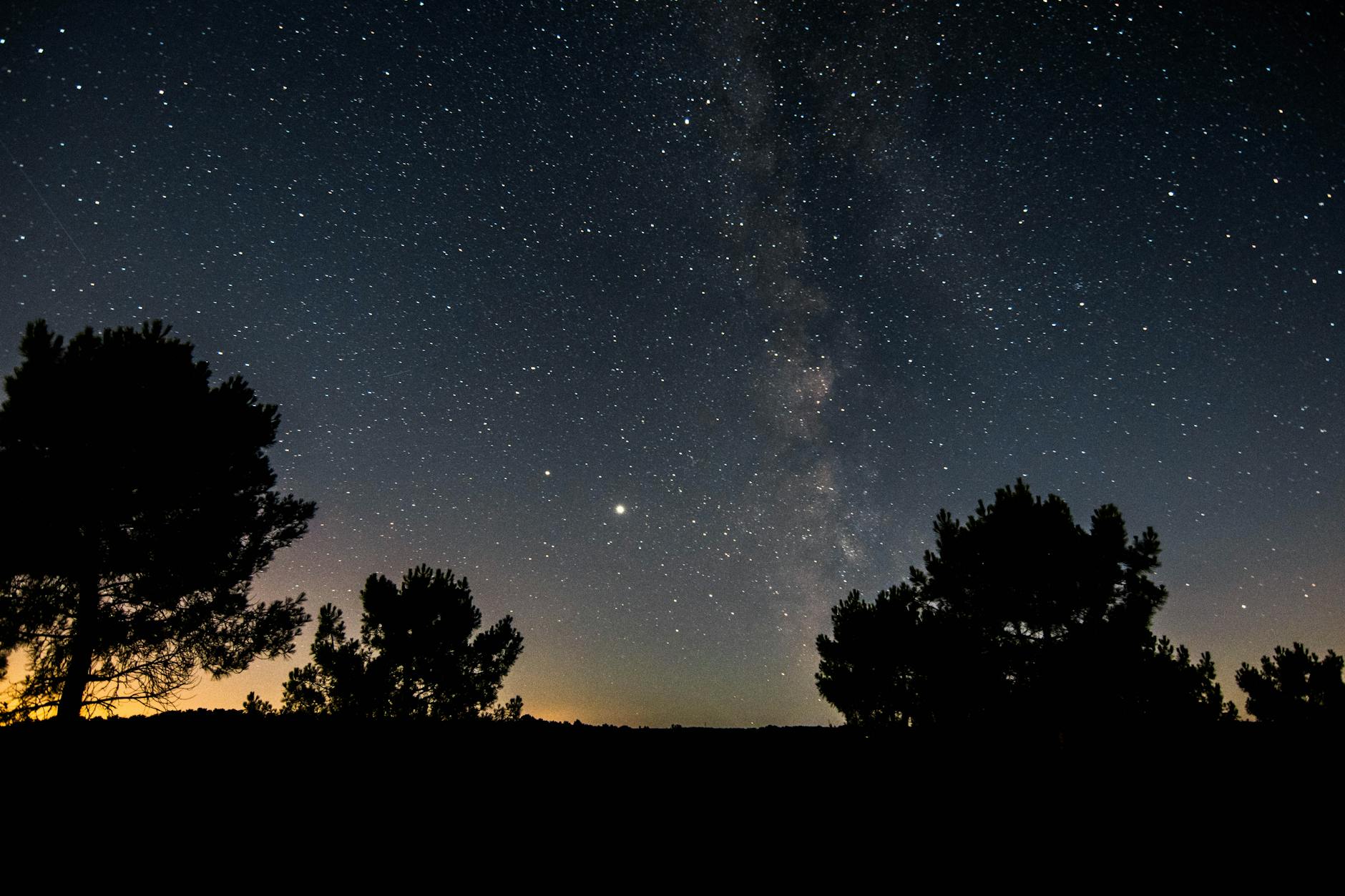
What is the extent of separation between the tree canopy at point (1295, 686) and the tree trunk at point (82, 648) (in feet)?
115

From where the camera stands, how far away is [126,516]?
38.2ft

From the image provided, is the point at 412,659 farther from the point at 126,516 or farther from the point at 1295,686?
the point at 1295,686

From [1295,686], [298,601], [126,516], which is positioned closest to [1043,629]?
[1295,686]

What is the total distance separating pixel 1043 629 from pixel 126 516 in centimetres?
2285

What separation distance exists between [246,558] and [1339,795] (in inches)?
788

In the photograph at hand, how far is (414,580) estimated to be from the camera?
21844mm

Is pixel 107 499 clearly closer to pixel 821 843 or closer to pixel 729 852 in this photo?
pixel 729 852

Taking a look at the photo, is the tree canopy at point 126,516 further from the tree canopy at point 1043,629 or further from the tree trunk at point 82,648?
the tree canopy at point 1043,629

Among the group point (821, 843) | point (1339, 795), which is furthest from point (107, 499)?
point (1339, 795)

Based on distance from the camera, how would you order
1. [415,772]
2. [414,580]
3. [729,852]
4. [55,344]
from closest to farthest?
[729,852]
[415,772]
[55,344]
[414,580]

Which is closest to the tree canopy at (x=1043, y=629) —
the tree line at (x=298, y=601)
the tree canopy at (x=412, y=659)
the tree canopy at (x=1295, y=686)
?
the tree line at (x=298, y=601)

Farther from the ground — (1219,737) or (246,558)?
(246,558)

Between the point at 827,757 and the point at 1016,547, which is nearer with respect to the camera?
the point at 827,757

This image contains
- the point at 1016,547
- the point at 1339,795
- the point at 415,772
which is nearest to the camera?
the point at 415,772
